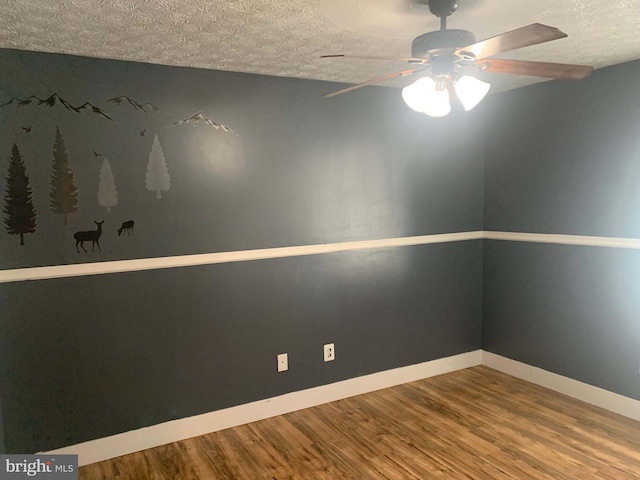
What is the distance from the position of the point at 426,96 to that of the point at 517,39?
43 centimetres

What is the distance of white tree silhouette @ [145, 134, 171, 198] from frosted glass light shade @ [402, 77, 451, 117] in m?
1.50

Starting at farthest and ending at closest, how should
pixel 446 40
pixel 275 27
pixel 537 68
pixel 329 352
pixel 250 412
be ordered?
pixel 329 352
pixel 250 412
pixel 275 27
pixel 537 68
pixel 446 40

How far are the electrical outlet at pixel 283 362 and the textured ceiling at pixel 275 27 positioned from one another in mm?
A: 1850

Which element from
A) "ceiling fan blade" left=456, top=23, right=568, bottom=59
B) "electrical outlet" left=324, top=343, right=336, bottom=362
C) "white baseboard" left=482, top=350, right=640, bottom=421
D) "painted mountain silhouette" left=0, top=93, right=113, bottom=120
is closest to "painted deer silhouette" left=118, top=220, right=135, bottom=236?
"painted mountain silhouette" left=0, top=93, right=113, bottom=120

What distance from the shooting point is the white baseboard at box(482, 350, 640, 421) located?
3.10 meters

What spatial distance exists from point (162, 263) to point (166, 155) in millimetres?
627

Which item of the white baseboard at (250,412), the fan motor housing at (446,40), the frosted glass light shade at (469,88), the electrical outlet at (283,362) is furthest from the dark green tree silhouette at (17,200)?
the frosted glass light shade at (469,88)

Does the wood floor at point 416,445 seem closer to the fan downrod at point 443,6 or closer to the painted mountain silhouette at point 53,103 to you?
the painted mountain silhouette at point 53,103

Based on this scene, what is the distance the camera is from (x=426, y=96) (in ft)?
6.27

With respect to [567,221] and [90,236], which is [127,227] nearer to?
[90,236]

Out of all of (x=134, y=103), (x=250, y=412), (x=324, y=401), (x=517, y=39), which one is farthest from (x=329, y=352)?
(x=517, y=39)

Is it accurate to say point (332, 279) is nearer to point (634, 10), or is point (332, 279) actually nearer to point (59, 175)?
point (59, 175)

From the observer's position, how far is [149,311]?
2.78m

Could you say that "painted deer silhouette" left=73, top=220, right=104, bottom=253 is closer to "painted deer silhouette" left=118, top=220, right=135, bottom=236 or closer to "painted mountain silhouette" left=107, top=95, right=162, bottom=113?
"painted deer silhouette" left=118, top=220, right=135, bottom=236
